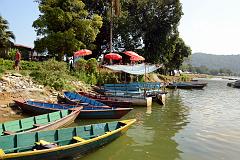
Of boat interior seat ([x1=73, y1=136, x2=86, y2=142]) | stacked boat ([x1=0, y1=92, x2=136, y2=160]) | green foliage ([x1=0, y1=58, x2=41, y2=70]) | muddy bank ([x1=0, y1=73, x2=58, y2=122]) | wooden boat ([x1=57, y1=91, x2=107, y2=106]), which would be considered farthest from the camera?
green foliage ([x1=0, y1=58, x2=41, y2=70])

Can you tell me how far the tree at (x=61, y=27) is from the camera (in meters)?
32.8

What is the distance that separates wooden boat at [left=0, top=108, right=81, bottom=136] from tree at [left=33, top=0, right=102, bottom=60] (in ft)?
57.8

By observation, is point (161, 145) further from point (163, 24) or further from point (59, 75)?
point (163, 24)

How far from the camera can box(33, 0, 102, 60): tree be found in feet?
108

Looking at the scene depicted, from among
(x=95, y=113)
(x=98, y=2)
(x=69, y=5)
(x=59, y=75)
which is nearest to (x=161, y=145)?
(x=95, y=113)

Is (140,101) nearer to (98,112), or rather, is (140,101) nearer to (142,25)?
(98,112)

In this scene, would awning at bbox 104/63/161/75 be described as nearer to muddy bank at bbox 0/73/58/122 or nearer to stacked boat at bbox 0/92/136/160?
muddy bank at bbox 0/73/58/122

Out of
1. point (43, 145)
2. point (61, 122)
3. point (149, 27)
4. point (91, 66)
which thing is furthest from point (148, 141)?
point (149, 27)

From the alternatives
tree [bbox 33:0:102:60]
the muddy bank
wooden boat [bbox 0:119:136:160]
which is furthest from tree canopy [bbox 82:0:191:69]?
wooden boat [bbox 0:119:136:160]

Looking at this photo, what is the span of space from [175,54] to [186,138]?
5059 centimetres

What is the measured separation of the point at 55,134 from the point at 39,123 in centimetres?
300

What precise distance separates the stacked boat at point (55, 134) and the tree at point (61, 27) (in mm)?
15246

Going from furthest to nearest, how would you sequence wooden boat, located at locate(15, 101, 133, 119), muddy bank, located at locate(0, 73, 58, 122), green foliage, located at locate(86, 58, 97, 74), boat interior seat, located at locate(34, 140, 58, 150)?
green foliage, located at locate(86, 58, 97, 74) → muddy bank, located at locate(0, 73, 58, 122) → wooden boat, located at locate(15, 101, 133, 119) → boat interior seat, located at locate(34, 140, 58, 150)

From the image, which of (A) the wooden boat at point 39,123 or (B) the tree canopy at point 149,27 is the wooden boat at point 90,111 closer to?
(A) the wooden boat at point 39,123
